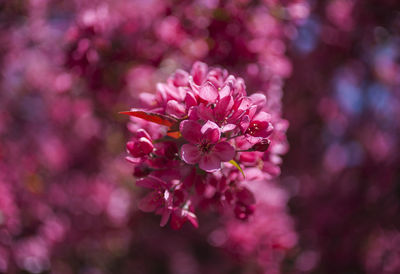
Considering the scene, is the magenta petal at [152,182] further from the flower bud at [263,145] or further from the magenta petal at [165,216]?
the flower bud at [263,145]

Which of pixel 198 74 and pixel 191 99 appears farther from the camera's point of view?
pixel 198 74

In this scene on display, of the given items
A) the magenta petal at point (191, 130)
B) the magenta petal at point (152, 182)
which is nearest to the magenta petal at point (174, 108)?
the magenta petal at point (191, 130)

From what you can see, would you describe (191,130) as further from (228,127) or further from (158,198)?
(158,198)

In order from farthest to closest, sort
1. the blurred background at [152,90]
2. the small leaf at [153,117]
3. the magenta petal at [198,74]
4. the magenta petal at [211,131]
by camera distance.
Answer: the blurred background at [152,90], the magenta petal at [198,74], the small leaf at [153,117], the magenta petal at [211,131]

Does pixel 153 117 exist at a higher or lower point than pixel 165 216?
higher

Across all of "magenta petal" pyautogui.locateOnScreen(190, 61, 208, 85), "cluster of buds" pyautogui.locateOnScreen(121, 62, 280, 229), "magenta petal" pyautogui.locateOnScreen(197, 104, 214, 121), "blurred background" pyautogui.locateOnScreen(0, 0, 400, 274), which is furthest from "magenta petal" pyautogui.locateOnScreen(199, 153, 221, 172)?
"blurred background" pyautogui.locateOnScreen(0, 0, 400, 274)

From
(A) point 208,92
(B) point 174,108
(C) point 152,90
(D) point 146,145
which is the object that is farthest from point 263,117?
(C) point 152,90
